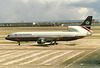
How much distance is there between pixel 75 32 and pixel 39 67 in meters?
28.4

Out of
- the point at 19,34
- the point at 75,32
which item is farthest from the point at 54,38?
the point at 19,34

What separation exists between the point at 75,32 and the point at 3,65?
3031 cm

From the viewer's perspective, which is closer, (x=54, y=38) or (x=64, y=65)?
(x=64, y=65)

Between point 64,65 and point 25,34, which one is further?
point 25,34

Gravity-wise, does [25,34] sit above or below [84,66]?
above

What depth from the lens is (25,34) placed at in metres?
52.8

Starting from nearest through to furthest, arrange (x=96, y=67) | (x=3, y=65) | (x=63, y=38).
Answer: (x=96, y=67) → (x=3, y=65) → (x=63, y=38)

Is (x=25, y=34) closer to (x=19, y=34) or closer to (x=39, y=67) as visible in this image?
(x=19, y=34)

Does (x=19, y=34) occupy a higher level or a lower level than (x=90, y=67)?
higher

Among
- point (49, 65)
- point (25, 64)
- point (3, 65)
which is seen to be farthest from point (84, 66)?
point (3, 65)

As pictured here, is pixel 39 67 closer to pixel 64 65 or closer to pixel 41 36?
pixel 64 65

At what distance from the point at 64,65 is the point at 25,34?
2787 cm

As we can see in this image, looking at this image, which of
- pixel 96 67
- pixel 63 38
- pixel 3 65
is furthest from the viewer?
pixel 63 38

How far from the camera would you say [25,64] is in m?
28.9
